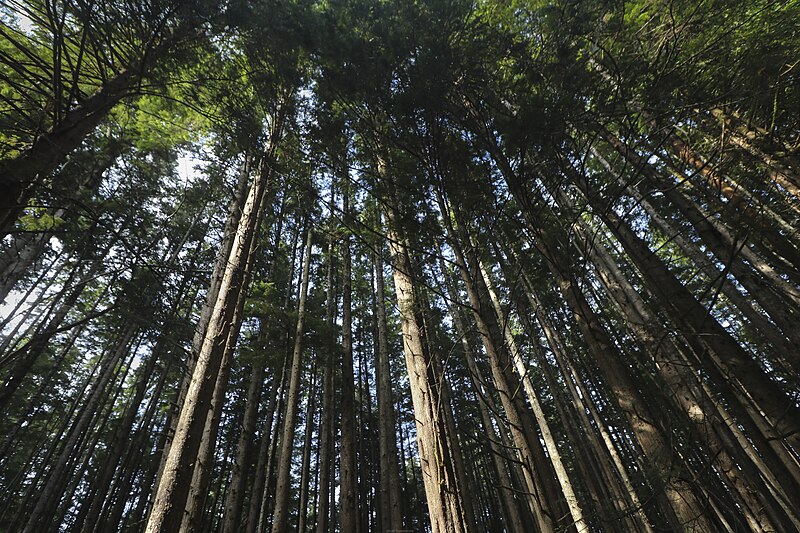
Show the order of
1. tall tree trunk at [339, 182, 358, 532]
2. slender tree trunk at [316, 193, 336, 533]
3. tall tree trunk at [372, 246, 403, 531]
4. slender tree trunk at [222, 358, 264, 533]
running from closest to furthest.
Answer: tall tree trunk at [339, 182, 358, 532] → slender tree trunk at [222, 358, 264, 533] → tall tree trunk at [372, 246, 403, 531] → slender tree trunk at [316, 193, 336, 533]

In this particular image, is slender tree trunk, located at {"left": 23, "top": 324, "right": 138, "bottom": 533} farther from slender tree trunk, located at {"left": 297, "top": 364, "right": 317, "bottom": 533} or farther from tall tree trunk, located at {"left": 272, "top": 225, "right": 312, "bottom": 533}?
tall tree trunk, located at {"left": 272, "top": 225, "right": 312, "bottom": 533}

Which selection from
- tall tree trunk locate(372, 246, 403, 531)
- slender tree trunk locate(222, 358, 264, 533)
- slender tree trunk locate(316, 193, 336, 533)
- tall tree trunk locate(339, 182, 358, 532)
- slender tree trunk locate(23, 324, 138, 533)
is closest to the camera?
tall tree trunk locate(339, 182, 358, 532)

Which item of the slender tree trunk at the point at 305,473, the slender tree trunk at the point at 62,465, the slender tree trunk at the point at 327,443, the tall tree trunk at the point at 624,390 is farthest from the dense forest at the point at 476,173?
the slender tree trunk at the point at 305,473

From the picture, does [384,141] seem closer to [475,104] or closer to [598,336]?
[475,104]

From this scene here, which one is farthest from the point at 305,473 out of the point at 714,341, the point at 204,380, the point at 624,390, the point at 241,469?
the point at 714,341

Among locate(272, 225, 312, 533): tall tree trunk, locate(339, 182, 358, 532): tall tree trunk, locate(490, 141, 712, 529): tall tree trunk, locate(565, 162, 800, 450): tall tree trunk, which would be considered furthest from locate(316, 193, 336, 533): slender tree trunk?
locate(565, 162, 800, 450): tall tree trunk

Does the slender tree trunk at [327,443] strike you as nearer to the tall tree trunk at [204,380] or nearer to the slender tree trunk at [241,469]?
the slender tree trunk at [241,469]

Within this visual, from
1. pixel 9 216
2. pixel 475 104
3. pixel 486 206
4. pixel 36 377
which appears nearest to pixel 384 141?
pixel 475 104

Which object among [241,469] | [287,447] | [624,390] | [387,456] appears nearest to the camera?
[624,390]

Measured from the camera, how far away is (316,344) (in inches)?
357

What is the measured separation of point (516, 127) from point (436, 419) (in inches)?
115

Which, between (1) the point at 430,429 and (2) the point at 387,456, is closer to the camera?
(1) the point at 430,429

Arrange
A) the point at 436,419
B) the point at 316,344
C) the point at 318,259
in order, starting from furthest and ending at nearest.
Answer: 1. the point at 318,259
2. the point at 316,344
3. the point at 436,419

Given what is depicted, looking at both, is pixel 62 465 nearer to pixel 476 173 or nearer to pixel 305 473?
pixel 305 473
